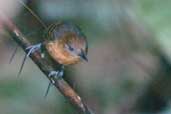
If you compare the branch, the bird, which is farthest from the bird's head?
the branch

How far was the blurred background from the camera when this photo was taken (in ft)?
5.99

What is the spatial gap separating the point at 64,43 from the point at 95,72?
420 mm

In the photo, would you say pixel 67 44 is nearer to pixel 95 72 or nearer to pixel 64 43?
pixel 64 43

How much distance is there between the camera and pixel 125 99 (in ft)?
7.14

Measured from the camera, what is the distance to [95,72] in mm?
2281

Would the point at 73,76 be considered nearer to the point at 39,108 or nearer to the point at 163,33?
the point at 39,108

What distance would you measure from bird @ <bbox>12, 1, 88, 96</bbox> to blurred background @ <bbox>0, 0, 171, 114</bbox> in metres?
0.04

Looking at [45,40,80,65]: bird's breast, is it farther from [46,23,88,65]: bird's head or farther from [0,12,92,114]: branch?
[0,12,92,114]: branch

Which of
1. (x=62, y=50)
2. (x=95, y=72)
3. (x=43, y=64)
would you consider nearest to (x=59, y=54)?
(x=62, y=50)

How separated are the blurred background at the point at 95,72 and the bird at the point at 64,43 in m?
0.04

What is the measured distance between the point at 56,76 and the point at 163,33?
46 centimetres

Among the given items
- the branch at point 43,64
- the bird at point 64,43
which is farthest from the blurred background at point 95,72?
the branch at point 43,64

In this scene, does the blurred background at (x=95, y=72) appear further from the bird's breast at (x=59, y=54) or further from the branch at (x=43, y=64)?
the branch at (x=43, y=64)

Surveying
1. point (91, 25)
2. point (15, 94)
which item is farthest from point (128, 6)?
point (15, 94)
